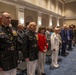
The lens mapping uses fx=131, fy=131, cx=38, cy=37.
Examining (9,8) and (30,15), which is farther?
(30,15)

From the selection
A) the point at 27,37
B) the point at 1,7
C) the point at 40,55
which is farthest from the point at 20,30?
the point at 1,7

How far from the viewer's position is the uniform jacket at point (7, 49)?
86.7 inches

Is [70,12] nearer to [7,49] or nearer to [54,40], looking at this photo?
[54,40]

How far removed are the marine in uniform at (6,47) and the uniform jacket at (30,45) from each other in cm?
60

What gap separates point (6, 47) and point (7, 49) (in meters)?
0.04

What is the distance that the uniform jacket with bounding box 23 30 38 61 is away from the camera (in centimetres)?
291

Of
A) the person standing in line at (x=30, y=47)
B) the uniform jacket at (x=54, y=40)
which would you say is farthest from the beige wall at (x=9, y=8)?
the person standing in line at (x=30, y=47)

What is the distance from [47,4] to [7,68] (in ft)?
38.8

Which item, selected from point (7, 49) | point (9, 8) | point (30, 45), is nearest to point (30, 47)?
point (30, 45)

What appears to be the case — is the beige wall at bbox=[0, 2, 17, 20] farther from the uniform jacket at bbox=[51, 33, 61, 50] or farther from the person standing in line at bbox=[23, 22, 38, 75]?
the person standing in line at bbox=[23, 22, 38, 75]

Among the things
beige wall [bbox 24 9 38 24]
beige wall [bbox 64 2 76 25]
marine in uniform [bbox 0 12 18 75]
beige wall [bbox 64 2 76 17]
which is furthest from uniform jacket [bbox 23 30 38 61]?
beige wall [bbox 64 2 76 17]

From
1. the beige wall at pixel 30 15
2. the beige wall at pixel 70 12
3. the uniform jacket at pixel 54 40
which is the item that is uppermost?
the beige wall at pixel 70 12

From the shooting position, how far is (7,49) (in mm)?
2230

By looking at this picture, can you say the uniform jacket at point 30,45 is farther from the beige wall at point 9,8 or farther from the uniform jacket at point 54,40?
the beige wall at point 9,8
